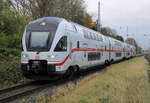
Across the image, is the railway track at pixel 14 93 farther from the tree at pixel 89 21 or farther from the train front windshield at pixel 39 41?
the tree at pixel 89 21

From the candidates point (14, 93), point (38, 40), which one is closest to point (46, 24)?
point (38, 40)

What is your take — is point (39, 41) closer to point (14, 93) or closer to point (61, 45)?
point (61, 45)

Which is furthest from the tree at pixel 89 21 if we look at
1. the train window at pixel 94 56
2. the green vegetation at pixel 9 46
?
the train window at pixel 94 56

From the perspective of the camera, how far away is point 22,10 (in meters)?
27.0

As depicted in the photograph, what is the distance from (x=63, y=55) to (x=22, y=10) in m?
19.1

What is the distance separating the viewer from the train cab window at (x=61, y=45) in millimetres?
9727

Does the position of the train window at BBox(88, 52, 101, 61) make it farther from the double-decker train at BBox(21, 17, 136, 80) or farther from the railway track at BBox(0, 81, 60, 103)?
the railway track at BBox(0, 81, 60, 103)

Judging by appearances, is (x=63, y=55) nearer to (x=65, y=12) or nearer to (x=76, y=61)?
(x=76, y=61)

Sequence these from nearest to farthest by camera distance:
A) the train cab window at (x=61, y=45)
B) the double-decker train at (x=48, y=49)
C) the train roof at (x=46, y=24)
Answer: the double-decker train at (x=48, y=49) → the train cab window at (x=61, y=45) → the train roof at (x=46, y=24)

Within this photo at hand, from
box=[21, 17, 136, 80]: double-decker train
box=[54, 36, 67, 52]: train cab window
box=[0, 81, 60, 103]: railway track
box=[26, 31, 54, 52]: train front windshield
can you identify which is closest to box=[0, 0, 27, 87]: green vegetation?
box=[0, 81, 60, 103]: railway track

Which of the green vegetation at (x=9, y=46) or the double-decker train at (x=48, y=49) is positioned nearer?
the double-decker train at (x=48, y=49)

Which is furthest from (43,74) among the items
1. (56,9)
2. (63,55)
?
(56,9)

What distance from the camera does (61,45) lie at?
9922 mm

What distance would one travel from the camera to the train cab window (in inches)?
383
